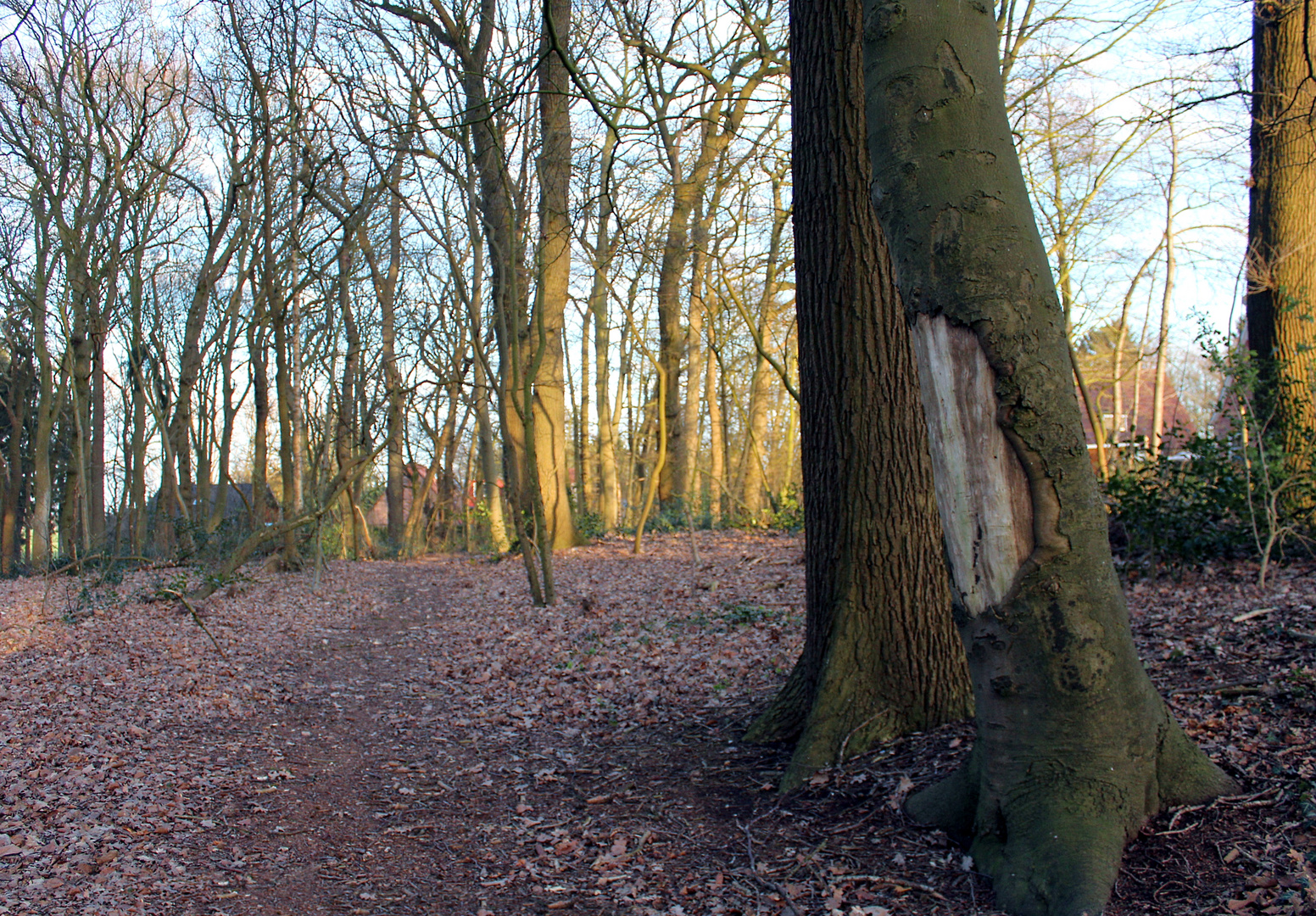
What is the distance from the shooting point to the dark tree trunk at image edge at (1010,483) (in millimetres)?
2785

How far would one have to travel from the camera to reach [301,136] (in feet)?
38.4

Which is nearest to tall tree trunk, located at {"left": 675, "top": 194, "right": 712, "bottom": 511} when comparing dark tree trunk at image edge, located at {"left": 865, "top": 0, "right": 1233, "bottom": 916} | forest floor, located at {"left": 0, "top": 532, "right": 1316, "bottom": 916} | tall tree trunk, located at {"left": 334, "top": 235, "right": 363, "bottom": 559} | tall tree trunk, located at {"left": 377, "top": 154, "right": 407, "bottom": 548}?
tall tree trunk, located at {"left": 377, "top": 154, "right": 407, "bottom": 548}

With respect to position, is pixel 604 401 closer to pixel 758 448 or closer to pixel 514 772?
pixel 758 448

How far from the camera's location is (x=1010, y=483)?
2809 millimetres

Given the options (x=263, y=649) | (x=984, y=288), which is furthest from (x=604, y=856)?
(x=263, y=649)

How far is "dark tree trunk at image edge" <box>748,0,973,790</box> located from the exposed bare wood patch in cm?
110

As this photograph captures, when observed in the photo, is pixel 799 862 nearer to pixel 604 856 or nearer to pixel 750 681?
pixel 604 856

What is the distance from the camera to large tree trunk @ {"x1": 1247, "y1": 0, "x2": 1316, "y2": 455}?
7199 millimetres

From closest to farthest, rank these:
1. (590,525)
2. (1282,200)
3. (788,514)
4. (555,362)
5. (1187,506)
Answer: (1187,506) < (1282,200) < (788,514) < (555,362) < (590,525)

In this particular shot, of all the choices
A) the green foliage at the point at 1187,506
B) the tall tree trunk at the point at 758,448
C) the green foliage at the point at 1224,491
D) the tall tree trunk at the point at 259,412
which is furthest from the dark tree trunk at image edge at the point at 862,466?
the tall tree trunk at the point at 758,448

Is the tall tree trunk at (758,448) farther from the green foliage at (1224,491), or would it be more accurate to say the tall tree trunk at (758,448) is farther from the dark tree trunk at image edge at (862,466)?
the dark tree trunk at image edge at (862,466)

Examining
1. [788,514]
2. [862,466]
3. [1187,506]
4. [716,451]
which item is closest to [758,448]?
[716,451]

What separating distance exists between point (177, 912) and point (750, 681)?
11.4ft

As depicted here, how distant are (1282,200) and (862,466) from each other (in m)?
6.17
